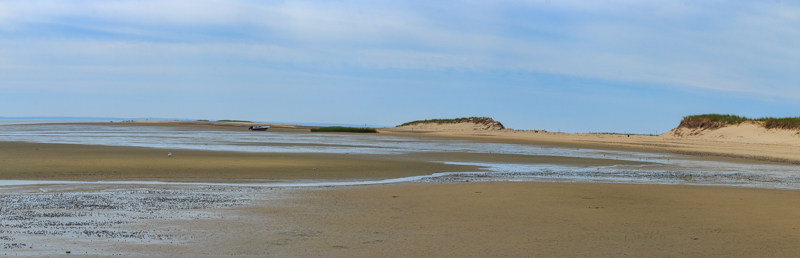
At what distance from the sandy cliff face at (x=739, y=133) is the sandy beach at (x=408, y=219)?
33317 mm

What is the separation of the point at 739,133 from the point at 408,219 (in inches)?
1752

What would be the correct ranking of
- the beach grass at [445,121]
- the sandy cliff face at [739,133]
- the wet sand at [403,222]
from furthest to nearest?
the beach grass at [445,121] → the sandy cliff face at [739,133] → the wet sand at [403,222]

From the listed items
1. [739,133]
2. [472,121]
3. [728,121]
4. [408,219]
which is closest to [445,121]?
[472,121]

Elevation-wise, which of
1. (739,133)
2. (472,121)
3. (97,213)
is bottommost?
(97,213)

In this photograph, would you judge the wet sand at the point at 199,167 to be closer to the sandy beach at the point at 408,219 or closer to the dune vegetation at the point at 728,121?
the sandy beach at the point at 408,219

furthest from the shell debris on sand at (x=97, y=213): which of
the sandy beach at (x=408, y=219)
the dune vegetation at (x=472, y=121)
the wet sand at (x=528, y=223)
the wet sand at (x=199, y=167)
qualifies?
the dune vegetation at (x=472, y=121)

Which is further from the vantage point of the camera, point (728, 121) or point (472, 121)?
point (472, 121)

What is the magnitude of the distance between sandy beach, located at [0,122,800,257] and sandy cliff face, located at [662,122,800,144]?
3332 cm

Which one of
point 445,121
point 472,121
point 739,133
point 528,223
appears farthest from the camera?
point 445,121

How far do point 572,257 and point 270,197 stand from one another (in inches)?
242

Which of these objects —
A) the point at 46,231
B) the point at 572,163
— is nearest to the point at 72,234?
the point at 46,231

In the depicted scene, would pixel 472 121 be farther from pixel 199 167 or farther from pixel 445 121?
pixel 199 167

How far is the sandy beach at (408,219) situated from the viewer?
21.9 ft

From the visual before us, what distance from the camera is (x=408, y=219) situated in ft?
28.5
